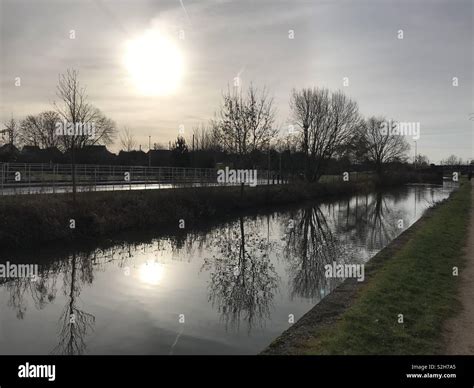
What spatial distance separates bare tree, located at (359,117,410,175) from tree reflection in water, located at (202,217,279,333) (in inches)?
2566

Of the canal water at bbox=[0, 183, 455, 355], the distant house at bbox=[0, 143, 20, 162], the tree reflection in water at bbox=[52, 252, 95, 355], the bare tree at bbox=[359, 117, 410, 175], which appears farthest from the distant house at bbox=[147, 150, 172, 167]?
the tree reflection in water at bbox=[52, 252, 95, 355]

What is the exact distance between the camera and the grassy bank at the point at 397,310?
631 centimetres

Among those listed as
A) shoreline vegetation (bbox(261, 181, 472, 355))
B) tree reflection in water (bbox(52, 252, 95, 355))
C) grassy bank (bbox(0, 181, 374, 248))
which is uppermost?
grassy bank (bbox(0, 181, 374, 248))

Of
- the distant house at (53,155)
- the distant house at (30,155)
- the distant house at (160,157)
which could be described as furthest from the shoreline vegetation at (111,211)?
the distant house at (160,157)

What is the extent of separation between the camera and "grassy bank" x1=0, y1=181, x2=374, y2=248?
16.8 metres

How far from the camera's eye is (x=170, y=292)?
1111 cm

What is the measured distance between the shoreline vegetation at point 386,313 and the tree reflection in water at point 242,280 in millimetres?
1448

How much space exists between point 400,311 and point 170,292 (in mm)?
5668

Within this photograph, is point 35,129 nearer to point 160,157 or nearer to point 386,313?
point 160,157

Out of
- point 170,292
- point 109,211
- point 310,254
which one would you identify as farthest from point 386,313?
point 109,211

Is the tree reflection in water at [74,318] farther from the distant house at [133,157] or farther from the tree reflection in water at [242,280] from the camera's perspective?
the distant house at [133,157]

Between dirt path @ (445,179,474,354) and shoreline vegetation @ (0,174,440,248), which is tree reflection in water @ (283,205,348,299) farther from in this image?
shoreline vegetation @ (0,174,440,248)
